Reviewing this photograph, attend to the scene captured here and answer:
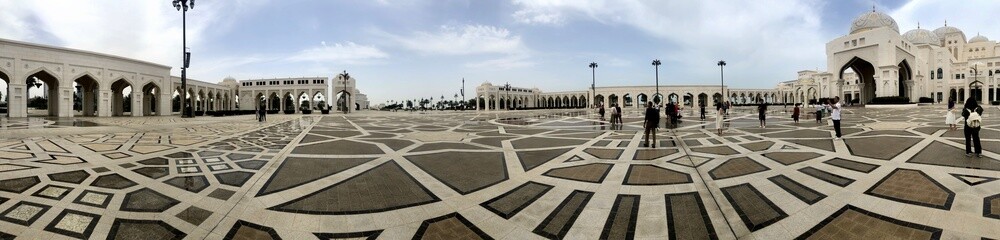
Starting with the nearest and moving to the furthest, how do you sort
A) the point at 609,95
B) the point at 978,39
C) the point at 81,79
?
the point at 81,79
the point at 978,39
the point at 609,95

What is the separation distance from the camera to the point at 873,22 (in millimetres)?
50312

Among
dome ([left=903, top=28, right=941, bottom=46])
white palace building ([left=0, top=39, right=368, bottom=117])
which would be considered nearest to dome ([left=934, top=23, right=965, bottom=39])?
dome ([left=903, top=28, right=941, bottom=46])

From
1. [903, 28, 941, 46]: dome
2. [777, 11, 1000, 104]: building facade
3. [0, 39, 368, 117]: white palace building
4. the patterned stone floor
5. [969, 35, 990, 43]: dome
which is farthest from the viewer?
[969, 35, 990, 43]: dome

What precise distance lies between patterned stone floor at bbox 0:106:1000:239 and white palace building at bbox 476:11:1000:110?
4575 cm

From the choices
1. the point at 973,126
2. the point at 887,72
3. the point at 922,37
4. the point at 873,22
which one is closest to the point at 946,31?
the point at 922,37

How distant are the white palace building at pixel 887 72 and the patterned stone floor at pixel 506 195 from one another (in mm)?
45747

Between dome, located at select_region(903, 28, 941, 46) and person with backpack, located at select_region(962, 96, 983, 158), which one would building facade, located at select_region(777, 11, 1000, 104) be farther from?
person with backpack, located at select_region(962, 96, 983, 158)

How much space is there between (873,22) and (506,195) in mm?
65135

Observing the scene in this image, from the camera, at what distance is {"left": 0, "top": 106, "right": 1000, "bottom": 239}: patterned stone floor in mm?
3994

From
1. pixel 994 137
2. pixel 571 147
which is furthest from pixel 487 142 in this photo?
pixel 994 137

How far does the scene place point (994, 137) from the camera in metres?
9.81

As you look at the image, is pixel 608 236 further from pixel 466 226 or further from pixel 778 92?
pixel 778 92

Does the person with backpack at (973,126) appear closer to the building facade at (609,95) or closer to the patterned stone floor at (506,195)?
the patterned stone floor at (506,195)

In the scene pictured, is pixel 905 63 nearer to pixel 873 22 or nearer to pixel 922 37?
pixel 873 22
